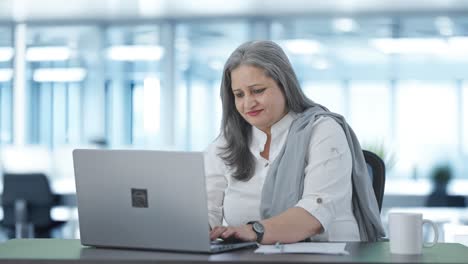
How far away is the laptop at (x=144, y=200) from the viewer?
6.05ft

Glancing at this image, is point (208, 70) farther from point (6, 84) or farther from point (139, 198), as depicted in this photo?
point (139, 198)

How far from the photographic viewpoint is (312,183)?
7.50 feet

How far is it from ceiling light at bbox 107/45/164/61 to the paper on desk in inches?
290

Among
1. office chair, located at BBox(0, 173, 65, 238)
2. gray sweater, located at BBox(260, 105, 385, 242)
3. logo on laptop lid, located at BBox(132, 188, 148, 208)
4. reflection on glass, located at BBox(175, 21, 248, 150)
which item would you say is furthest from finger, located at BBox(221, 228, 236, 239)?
reflection on glass, located at BBox(175, 21, 248, 150)

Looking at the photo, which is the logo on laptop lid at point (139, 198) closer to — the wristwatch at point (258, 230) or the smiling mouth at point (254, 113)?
the wristwatch at point (258, 230)

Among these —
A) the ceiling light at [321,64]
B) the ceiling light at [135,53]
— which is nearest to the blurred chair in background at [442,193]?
the ceiling light at [321,64]

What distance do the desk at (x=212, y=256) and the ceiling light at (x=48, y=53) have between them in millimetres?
7404

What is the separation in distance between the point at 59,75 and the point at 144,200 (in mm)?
7608

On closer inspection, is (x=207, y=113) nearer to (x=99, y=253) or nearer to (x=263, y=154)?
(x=263, y=154)

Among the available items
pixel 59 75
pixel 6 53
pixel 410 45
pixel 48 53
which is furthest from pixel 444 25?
pixel 6 53

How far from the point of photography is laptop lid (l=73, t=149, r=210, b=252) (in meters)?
1.84

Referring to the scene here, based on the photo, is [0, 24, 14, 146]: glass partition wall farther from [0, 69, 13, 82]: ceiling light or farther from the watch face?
the watch face

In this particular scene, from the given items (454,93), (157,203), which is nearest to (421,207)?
(454,93)

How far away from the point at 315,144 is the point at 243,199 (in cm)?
32
